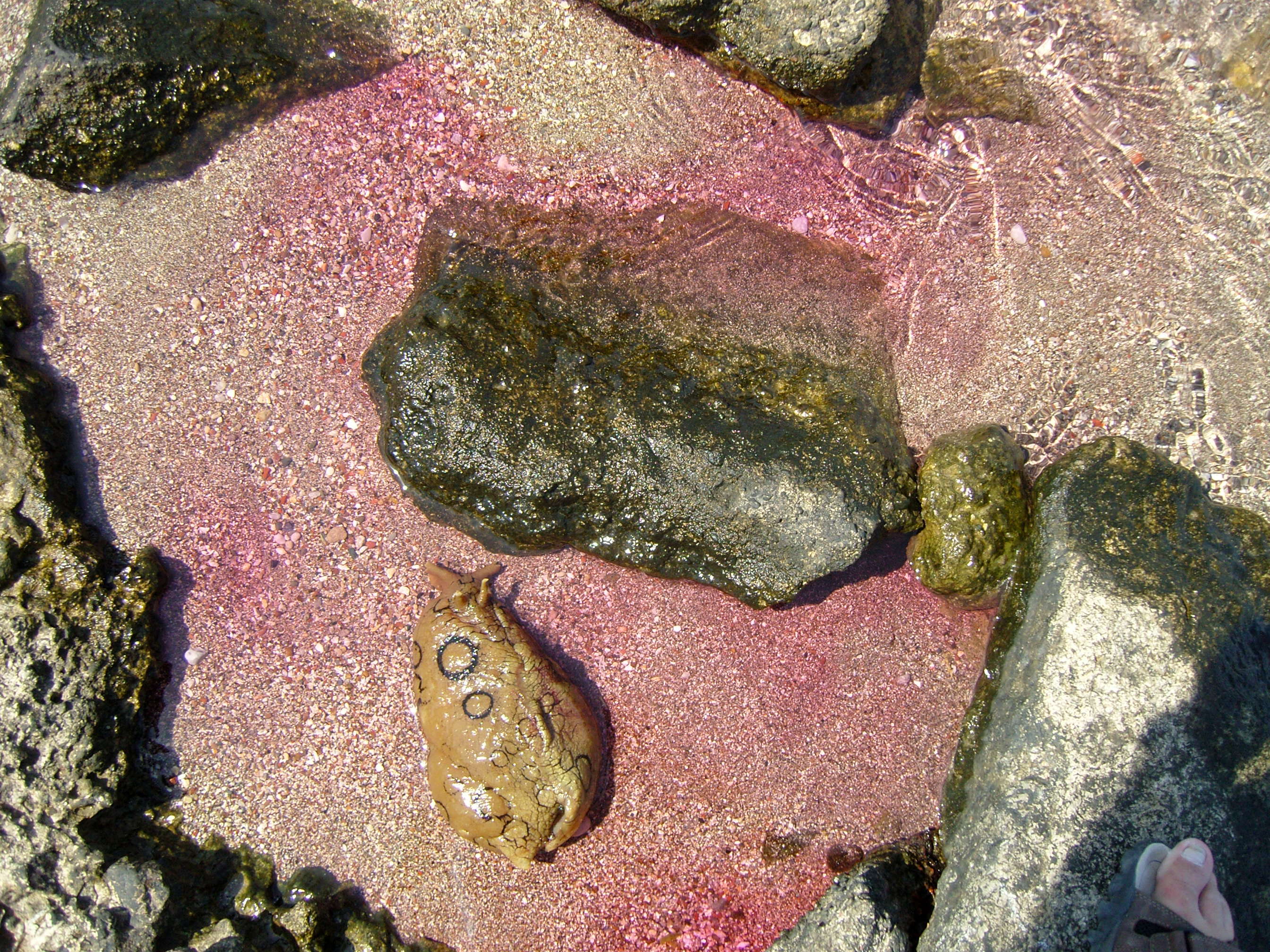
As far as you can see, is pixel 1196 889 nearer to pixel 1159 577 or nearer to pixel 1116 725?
pixel 1116 725

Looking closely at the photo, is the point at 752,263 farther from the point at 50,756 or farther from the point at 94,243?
the point at 50,756

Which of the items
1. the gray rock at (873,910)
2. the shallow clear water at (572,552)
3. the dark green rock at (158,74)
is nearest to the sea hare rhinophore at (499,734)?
the shallow clear water at (572,552)

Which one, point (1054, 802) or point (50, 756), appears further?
point (50, 756)

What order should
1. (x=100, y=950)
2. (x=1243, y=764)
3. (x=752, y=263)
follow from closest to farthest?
1. (x=1243, y=764)
2. (x=100, y=950)
3. (x=752, y=263)

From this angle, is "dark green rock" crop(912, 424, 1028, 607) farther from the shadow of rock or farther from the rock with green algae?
the rock with green algae

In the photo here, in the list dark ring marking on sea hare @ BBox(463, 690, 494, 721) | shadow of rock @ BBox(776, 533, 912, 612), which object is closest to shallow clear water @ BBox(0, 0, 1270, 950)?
shadow of rock @ BBox(776, 533, 912, 612)

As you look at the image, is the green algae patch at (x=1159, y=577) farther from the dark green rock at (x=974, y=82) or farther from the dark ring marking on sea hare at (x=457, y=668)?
the dark ring marking on sea hare at (x=457, y=668)

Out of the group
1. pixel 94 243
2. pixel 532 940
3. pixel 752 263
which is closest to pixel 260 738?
pixel 532 940
